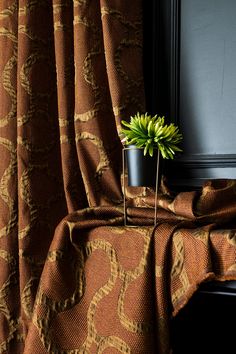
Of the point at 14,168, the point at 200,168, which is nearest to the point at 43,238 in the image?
the point at 14,168

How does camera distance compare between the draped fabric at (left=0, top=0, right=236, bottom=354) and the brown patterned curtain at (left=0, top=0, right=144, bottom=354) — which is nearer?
the draped fabric at (left=0, top=0, right=236, bottom=354)

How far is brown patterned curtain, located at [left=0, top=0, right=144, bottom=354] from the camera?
1.05 m

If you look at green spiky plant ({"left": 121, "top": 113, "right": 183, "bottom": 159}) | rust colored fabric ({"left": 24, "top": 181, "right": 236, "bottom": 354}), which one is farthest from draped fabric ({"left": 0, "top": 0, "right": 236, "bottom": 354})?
green spiky plant ({"left": 121, "top": 113, "right": 183, "bottom": 159})

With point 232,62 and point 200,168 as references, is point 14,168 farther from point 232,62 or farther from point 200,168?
point 232,62

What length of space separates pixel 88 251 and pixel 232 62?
479 millimetres

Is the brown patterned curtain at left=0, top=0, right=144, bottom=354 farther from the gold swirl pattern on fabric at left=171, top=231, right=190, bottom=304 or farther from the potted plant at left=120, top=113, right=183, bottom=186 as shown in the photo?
the gold swirl pattern on fabric at left=171, top=231, right=190, bottom=304

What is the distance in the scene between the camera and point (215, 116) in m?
1.01

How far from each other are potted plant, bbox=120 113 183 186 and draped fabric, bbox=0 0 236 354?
0.26 ft

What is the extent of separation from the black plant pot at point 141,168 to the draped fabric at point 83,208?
0.23ft

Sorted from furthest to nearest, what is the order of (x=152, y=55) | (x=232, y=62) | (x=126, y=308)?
(x=152, y=55) → (x=232, y=62) → (x=126, y=308)

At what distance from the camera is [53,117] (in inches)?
46.8

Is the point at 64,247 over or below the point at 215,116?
below

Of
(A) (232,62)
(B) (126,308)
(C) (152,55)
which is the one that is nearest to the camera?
(B) (126,308)

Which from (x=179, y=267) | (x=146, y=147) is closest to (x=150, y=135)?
(x=146, y=147)
